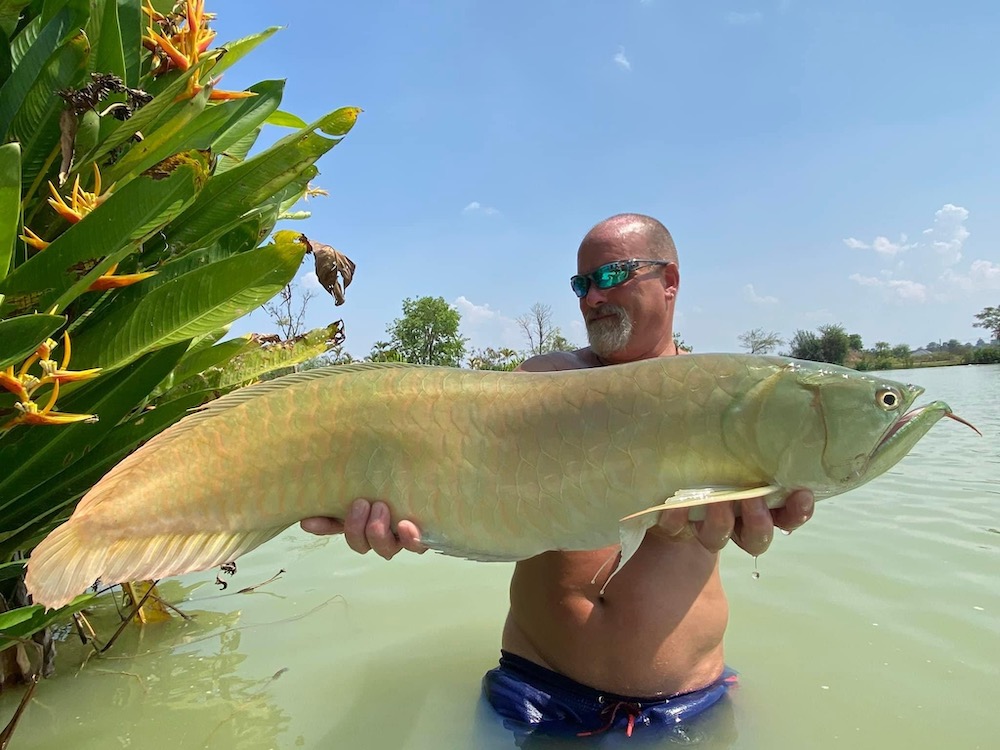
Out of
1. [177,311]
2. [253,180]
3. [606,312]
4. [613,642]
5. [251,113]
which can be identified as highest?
[251,113]

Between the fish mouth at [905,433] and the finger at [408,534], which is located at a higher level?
the fish mouth at [905,433]

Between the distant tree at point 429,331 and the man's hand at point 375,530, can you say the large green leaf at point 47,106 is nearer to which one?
the man's hand at point 375,530

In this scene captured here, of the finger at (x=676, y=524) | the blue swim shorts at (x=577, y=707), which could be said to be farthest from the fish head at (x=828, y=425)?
the blue swim shorts at (x=577, y=707)

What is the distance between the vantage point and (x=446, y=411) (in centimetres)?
200

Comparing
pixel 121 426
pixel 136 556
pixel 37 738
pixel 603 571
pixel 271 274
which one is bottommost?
pixel 37 738

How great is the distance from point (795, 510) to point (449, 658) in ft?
6.68

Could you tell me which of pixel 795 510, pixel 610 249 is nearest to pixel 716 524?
pixel 795 510

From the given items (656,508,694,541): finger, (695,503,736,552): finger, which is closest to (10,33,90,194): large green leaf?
(656,508,694,541): finger

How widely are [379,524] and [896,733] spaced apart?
2.23 meters

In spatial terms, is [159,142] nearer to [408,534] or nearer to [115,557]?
[115,557]

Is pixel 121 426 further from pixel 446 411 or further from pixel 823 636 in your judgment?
pixel 823 636

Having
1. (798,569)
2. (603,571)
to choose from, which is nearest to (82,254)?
(603,571)

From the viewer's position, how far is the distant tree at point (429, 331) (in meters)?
37.9

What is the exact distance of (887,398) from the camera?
1774 millimetres
